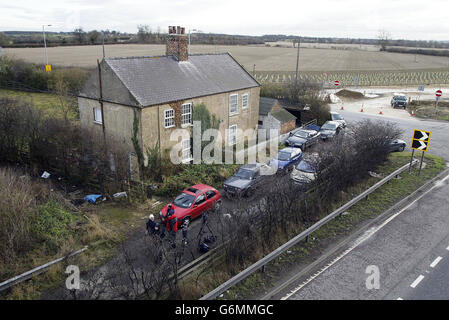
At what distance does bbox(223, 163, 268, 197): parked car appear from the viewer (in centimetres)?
1769

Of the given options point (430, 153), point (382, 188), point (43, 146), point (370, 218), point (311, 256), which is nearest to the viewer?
point (311, 256)

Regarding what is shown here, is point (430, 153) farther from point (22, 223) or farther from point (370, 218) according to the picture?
point (22, 223)

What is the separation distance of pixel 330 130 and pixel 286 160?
9.41m

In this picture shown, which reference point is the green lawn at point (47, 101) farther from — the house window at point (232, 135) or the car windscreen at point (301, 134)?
the car windscreen at point (301, 134)

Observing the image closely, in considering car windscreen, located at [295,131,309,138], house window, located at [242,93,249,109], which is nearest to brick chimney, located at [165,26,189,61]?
house window, located at [242,93,249,109]

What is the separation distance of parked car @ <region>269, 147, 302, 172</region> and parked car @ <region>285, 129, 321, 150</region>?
2997 mm

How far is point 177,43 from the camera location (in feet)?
76.0

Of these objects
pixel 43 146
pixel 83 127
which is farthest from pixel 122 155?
pixel 43 146

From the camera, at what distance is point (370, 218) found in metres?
14.1

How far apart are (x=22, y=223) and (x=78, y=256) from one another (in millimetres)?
2137

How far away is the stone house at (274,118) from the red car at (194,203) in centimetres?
1380

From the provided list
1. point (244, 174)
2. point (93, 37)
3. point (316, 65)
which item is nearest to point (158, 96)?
point (244, 174)

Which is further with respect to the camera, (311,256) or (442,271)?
(311,256)
